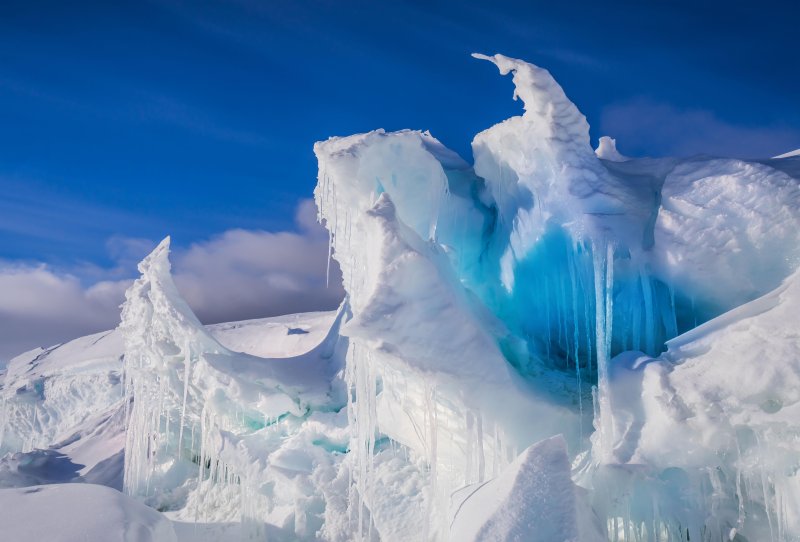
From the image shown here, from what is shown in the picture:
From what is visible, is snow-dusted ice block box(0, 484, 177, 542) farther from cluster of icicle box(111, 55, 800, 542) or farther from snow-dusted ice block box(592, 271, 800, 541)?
snow-dusted ice block box(592, 271, 800, 541)

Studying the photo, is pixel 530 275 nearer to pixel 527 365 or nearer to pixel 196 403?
pixel 527 365

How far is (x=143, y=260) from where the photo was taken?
10.6m

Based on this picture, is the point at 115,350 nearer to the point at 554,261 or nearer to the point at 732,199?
the point at 554,261

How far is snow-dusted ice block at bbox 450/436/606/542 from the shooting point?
14.4 ft

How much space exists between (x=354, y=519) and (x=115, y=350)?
14.2m

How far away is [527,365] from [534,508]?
7.45 feet

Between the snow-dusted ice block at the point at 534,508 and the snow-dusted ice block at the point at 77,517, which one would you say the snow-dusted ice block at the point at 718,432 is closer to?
the snow-dusted ice block at the point at 534,508

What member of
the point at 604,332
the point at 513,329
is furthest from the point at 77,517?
the point at 604,332

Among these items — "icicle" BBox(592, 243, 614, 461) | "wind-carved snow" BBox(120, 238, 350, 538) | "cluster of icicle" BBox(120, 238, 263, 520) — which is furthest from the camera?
"cluster of icicle" BBox(120, 238, 263, 520)

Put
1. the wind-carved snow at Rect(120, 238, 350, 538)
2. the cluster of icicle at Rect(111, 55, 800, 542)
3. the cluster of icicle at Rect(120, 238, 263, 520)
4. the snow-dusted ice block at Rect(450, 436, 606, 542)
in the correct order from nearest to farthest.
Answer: the snow-dusted ice block at Rect(450, 436, 606, 542) → the cluster of icicle at Rect(111, 55, 800, 542) → the wind-carved snow at Rect(120, 238, 350, 538) → the cluster of icicle at Rect(120, 238, 263, 520)

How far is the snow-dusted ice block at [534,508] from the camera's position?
14.4 feet

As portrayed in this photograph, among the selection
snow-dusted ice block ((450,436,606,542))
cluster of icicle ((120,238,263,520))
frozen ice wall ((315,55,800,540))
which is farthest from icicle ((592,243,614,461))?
cluster of icicle ((120,238,263,520))

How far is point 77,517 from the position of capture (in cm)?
560

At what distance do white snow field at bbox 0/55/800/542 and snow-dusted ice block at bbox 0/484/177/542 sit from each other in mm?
35
